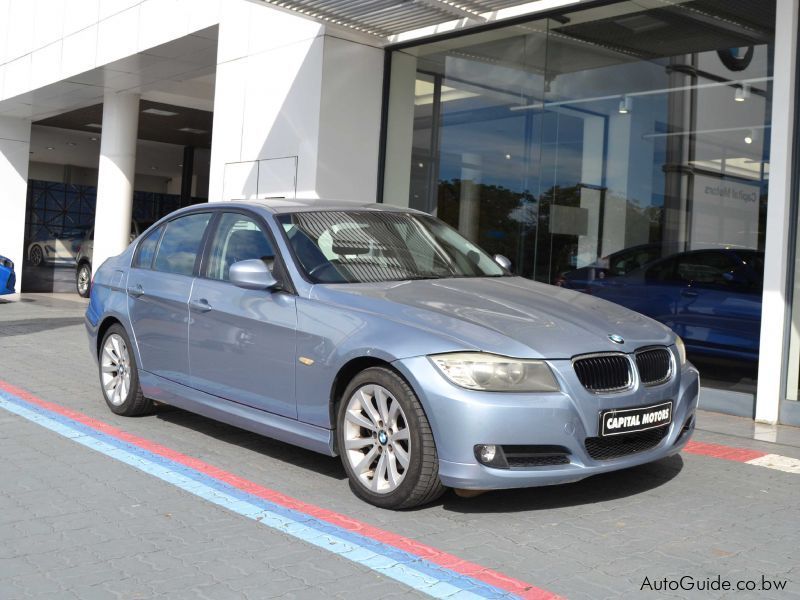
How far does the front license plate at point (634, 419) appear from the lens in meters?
4.47

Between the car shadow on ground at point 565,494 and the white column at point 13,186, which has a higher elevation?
the white column at point 13,186

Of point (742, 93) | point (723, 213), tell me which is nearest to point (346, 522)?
point (723, 213)

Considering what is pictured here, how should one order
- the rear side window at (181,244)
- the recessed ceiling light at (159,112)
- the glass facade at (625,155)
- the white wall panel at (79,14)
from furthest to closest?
1. the recessed ceiling light at (159,112)
2. the white wall panel at (79,14)
3. the glass facade at (625,155)
4. the rear side window at (181,244)

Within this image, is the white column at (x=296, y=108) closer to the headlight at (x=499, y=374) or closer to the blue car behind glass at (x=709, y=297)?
the blue car behind glass at (x=709, y=297)

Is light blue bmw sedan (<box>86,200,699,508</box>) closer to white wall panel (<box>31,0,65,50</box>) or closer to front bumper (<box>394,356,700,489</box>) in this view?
front bumper (<box>394,356,700,489</box>)

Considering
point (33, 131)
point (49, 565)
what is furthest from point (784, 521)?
point (33, 131)

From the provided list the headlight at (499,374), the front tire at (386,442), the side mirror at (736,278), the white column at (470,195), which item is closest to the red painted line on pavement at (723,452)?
the side mirror at (736,278)

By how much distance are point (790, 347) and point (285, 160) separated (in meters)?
6.88

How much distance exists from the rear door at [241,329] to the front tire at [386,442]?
48cm

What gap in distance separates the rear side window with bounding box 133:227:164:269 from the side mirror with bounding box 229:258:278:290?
1657 millimetres

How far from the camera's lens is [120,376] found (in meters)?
6.97

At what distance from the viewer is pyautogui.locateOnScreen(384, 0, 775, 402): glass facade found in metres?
8.41

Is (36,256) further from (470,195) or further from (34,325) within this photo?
(470,195)

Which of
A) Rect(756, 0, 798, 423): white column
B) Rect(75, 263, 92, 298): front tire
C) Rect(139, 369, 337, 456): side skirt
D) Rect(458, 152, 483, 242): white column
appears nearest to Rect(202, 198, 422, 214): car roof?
Rect(139, 369, 337, 456): side skirt
